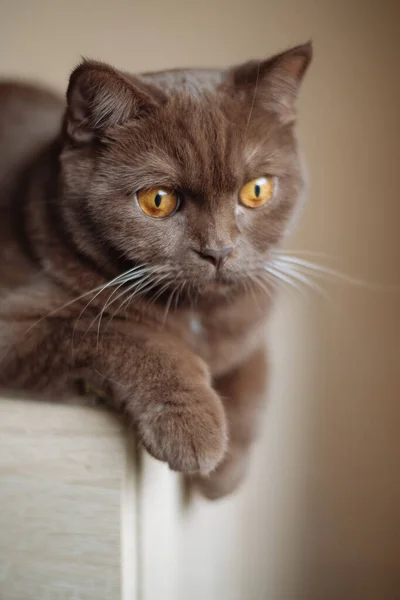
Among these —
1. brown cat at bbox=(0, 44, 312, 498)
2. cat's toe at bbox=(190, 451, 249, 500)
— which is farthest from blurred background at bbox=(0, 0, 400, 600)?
brown cat at bbox=(0, 44, 312, 498)

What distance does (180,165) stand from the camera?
0.74 m

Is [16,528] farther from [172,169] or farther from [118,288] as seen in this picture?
[172,169]

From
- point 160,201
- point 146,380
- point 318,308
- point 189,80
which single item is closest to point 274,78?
point 189,80

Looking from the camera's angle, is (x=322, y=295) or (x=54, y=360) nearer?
(x=54, y=360)

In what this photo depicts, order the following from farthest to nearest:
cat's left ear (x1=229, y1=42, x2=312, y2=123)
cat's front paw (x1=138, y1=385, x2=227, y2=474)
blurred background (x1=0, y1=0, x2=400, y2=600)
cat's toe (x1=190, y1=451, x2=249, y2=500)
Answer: blurred background (x1=0, y1=0, x2=400, y2=600) < cat's toe (x1=190, y1=451, x2=249, y2=500) < cat's left ear (x1=229, y1=42, x2=312, y2=123) < cat's front paw (x1=138, y1=385, x2=227, y2=474)

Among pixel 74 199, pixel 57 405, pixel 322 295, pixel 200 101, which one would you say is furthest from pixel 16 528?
pixel 322 295

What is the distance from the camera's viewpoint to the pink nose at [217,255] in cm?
73

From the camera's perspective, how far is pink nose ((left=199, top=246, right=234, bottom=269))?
73 centimetres

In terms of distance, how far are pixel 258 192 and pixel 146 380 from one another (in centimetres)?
28

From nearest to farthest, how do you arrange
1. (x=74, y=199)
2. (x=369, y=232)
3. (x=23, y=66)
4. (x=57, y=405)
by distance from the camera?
(x=57, y=405)
(x=74, y=199)
(x=369, y=232)
(x=23, y=66)

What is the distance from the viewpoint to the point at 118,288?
2.64 ft

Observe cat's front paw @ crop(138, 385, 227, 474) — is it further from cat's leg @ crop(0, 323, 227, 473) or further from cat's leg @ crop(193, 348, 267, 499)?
cat's leg @ crop(193, 348, 267, 499)

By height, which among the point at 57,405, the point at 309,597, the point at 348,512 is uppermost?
the point at 57,405

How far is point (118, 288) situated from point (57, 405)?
7.3 inches
